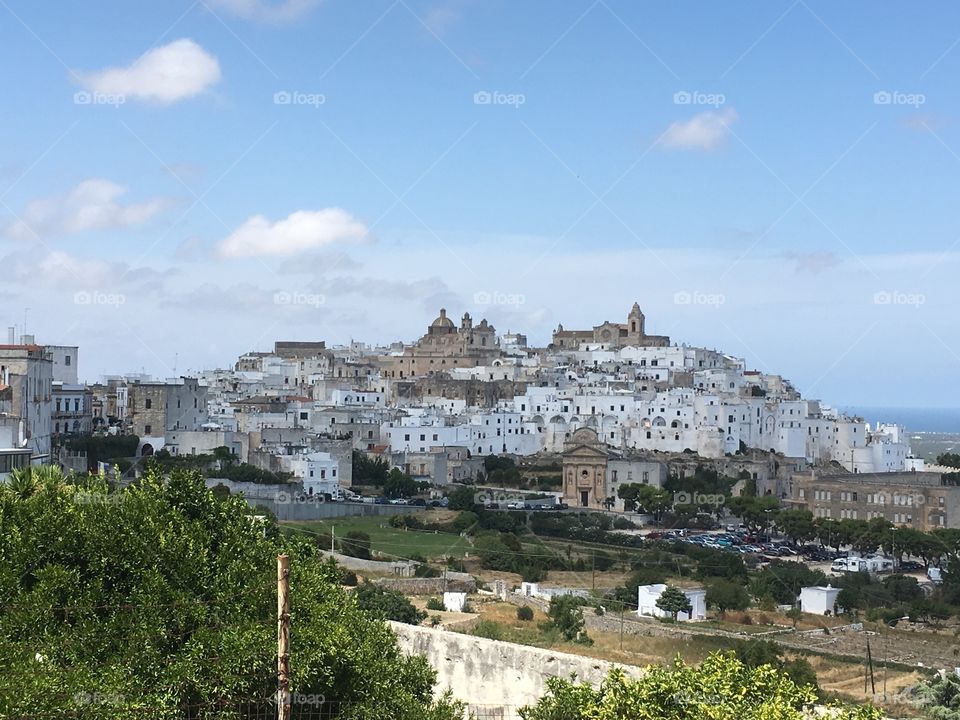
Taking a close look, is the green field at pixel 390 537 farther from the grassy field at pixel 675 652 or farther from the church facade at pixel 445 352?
the church facade at pixel 445 352

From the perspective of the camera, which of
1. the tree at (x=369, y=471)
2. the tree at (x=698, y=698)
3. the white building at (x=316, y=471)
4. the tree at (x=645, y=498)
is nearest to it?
the tree at (x=698, y=698)

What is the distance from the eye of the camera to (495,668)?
13414 mm

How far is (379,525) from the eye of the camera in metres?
39.6

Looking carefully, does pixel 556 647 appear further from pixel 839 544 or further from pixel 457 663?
pixel 839 544

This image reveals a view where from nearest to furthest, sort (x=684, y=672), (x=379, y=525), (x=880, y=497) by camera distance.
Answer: (x=684, y=672)
(x=379, y=525)
(x=880, y=497)

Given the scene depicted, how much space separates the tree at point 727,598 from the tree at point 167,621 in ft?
55.6

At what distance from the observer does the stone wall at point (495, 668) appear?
12867mm

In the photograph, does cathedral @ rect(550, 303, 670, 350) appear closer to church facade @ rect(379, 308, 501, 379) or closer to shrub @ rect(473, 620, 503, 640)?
church facade @ rect(379, 308, 501, 379)

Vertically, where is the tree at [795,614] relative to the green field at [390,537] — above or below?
below

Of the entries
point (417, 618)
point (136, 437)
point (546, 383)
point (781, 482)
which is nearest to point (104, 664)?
point (417, 618)

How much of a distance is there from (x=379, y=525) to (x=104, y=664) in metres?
29.8

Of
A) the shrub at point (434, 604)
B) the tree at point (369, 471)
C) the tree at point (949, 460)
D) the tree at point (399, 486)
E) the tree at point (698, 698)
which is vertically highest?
the tree at point (949, 460)

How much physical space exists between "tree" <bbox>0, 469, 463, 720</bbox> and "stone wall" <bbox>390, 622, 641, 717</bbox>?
3.99 feet

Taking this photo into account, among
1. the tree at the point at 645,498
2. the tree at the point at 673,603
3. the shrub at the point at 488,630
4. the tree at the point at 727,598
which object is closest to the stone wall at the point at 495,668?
the shrub at the point at 488,630
